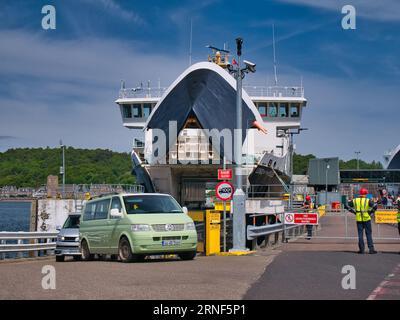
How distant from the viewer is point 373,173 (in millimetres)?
106062

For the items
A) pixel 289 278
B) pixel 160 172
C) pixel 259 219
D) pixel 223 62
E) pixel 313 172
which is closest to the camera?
pixel 289 278

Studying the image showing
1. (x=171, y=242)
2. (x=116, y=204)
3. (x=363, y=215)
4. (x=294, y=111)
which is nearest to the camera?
(x=171, y=242)

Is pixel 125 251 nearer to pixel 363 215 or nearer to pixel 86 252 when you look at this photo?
pixel 86 252

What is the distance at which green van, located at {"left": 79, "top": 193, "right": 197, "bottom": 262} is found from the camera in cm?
1392

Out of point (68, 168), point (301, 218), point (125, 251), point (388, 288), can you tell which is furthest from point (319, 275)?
point (68, 168)

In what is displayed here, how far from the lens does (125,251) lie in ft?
47.0

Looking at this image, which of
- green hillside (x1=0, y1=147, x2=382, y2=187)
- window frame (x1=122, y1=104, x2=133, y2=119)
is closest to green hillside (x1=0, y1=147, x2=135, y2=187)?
green hillside (x1=0, y1=147, x2=382, y2=187)

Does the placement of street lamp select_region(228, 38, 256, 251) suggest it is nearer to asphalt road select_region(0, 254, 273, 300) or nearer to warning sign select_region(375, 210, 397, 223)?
asphalt road select_region(0, 254, 273, 300)

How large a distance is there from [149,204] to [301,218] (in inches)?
269

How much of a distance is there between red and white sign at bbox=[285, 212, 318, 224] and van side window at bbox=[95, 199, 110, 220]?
22.4ft

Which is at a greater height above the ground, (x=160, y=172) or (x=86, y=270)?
(x=160, y=172)
